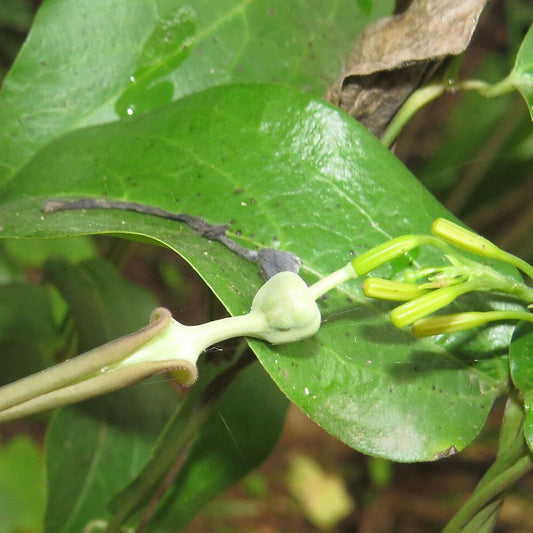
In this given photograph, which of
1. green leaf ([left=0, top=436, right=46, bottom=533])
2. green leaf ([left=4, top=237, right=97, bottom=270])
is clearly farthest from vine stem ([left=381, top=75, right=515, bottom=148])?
green leaf ([left=0, top=436, right=46, bottom=533])

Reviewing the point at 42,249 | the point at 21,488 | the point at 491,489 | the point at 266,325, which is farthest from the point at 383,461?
the point at 266,325

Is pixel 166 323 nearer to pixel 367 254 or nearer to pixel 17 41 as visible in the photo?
pixel 367 254

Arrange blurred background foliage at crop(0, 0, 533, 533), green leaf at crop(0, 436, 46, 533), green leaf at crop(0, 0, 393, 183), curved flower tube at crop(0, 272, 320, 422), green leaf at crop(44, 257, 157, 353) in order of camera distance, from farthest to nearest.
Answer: green leaf at crop(0, 436, 46, 533) < blurred background foliage at crop(0, 0, 533, 533) < green leaf at crop(44, 257, 157, 353) < green leaf at crop(0, 0, 393, 183) < curved flower tube at crop(0, 272, 320, 422)

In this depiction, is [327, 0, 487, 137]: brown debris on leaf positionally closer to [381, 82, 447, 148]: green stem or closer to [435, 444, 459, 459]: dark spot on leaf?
[381, 82, 447, 148]: green stem

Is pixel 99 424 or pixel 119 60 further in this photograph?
pixel 99 424

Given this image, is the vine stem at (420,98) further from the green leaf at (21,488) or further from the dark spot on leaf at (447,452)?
the green leaf at (21,488)

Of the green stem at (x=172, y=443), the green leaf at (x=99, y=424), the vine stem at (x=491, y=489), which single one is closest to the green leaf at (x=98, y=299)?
the green leaf at (x=99, y=424)

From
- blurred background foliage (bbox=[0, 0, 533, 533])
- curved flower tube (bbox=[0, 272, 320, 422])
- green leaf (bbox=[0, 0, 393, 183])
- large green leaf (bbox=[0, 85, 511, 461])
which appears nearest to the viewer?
curved flower tube (bbox=[0, 272, 320, 422])

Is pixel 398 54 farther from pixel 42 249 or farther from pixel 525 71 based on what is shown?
pixel 42 249
